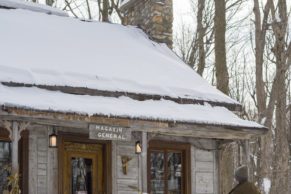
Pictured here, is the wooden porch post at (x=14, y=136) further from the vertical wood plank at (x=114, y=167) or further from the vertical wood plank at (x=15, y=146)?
the vertical wood plank at (x=114, y=167)

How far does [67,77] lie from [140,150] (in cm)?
191

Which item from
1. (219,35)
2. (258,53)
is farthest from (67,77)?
(258,53)

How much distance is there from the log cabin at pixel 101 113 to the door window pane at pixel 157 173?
0.02 meters

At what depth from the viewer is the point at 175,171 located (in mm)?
13305

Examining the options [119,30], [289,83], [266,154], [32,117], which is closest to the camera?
[32,117]

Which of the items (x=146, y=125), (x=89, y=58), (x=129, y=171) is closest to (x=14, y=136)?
(x=146, y=125)

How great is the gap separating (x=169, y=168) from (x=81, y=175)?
2.03m

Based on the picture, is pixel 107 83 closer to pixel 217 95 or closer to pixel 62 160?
pixel 62 160

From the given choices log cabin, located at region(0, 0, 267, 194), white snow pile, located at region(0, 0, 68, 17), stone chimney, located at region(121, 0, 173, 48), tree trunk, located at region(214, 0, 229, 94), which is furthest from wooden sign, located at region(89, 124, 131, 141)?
tree trunk, located at region(214, 0, 229, 94)

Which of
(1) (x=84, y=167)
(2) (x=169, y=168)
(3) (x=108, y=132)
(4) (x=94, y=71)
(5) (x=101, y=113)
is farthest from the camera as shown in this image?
(2) (x=169, y=168)

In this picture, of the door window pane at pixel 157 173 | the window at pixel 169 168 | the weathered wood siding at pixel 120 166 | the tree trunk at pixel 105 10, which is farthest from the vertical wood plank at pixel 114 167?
the tree trunk at pixel 105 10

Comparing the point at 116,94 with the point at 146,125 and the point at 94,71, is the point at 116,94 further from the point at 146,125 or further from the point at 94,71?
the point at 146,125

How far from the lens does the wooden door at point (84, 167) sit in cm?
1213

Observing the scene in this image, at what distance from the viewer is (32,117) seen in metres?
10.0
